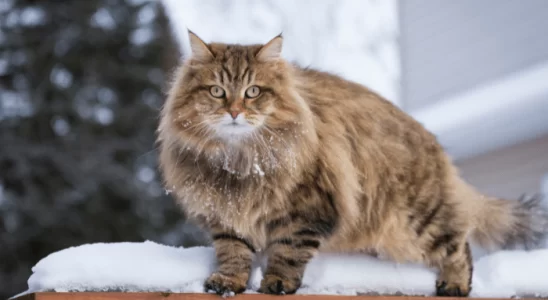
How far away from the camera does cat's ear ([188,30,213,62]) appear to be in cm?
231

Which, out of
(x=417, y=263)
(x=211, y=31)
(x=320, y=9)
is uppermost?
(x=320, y=9)

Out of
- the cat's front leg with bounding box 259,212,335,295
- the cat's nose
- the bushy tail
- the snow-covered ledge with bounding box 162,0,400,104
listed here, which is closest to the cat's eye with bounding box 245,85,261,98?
the cat's nose

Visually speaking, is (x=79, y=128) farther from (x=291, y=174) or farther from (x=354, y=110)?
(x=291, y=174)

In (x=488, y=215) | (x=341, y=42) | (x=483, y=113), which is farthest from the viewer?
(x=341, y=42)

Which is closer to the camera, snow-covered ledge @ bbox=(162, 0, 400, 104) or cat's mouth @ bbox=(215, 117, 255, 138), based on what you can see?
cat's mouth @ bbox=(215, 117, 255, 138)

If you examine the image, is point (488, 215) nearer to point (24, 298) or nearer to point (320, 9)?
point (24, 298)

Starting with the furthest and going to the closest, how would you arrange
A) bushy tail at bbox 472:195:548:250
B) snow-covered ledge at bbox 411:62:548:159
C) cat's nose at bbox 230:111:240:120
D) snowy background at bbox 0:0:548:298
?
snowy background at bbox 0:0:548:298, snow-covered ledge at bbox 411:62:548:159, bushy tail at bbox 472:195:548:250, cat's nose at bbox 230:111:240:120

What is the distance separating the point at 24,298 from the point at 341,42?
7.46m

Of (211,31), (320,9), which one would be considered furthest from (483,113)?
(320,9)

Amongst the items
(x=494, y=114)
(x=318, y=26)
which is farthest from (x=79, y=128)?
(x=494, y=114)

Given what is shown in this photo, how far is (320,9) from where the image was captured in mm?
9391

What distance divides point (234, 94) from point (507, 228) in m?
1.40

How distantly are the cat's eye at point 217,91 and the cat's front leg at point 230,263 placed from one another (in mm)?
481

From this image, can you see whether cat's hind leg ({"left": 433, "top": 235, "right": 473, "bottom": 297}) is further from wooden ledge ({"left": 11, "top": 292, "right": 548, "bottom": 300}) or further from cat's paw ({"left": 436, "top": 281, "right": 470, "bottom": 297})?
wooden ledge ({"left": 11, "top": 292, "right": 548, "bottom": 300})
